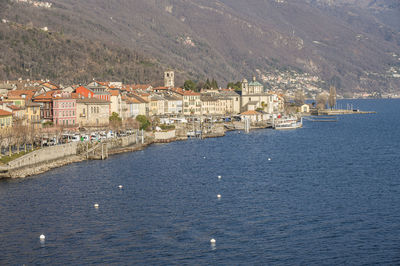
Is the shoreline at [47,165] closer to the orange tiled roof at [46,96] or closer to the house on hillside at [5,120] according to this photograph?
the house on hillside at [5,120]

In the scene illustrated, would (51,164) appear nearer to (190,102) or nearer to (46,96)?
(46,96)

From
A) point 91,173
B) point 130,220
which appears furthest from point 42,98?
point 130,220

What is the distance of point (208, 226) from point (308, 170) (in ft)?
109

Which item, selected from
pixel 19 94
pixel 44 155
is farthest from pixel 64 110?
pixel 44 155

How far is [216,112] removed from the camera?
18625 cm

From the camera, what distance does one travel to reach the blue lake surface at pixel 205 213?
144 ft

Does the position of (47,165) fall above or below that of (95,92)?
below

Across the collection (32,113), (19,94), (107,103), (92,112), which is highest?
(19,94)

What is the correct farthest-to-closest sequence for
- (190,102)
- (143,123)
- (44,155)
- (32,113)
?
(190,102) < (143,123) < (32,113) < (44,155)

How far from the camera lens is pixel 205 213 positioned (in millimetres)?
54344

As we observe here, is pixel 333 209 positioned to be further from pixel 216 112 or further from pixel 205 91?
pixel 205 91

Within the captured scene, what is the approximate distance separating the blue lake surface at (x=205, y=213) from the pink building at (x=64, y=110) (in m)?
29.2

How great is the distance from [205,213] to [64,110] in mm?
67682

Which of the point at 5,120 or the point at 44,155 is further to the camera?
the point at 5,120
